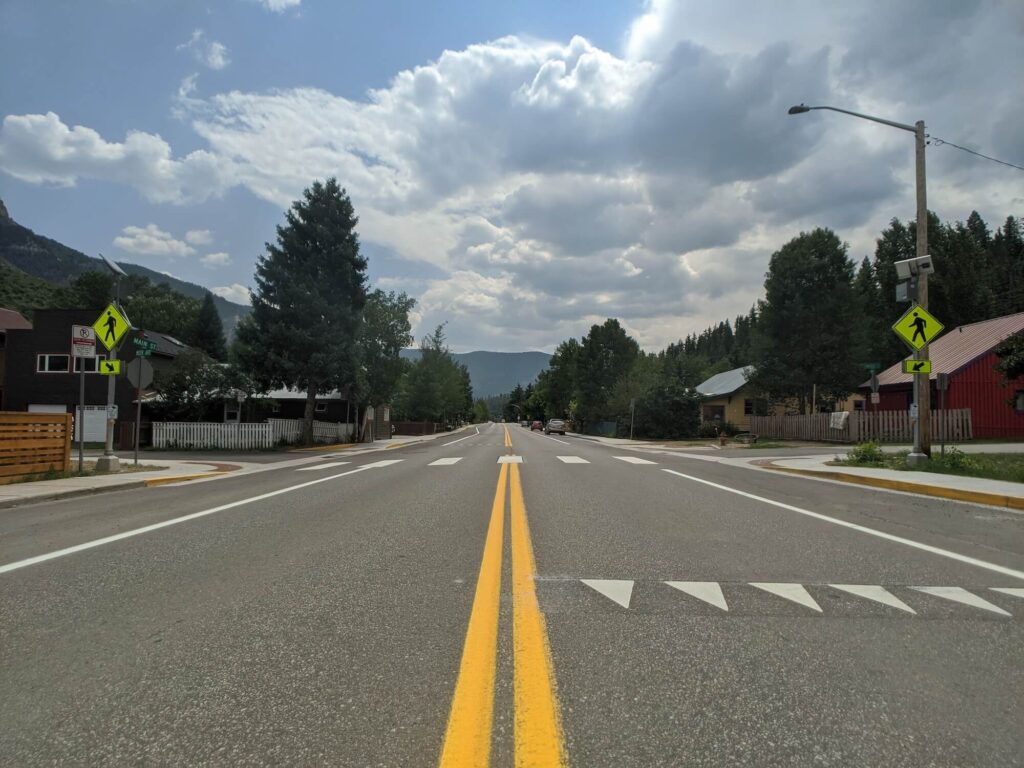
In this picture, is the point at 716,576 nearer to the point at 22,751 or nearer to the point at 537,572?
the point at 537,572

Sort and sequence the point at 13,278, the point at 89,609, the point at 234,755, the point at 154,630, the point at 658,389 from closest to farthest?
the point at 234,755 → the point at 154,630 → the point at 89,609 → the point at 658,389 → the point at 13,278

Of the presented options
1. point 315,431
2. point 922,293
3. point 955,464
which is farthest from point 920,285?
point 315,431

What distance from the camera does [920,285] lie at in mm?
15055

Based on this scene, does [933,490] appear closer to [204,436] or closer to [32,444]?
[32,444]

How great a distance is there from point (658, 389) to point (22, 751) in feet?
144

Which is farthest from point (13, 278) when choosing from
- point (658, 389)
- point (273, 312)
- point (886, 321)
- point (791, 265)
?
point (886, 321)

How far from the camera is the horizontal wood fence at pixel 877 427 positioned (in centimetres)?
2783

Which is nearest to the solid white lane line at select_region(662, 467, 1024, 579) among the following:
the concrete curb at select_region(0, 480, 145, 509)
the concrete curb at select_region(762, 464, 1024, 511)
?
the concrete curb at select_region(762, 464, 1024, 511)

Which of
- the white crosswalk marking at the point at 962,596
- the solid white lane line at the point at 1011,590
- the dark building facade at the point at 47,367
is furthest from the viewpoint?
the dark building facade at the point at 47,367

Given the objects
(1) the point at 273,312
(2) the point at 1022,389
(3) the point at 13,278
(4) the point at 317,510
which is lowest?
(4) the point at 317,510

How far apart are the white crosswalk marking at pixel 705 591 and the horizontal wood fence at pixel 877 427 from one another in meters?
23.3

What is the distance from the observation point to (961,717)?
2746 mm

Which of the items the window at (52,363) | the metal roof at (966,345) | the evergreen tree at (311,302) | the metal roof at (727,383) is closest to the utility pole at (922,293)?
the metal roof at (966,345)

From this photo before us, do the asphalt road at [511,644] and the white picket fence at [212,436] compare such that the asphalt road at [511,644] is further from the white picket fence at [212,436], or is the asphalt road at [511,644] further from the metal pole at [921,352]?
the white picket fence at [212,436]
